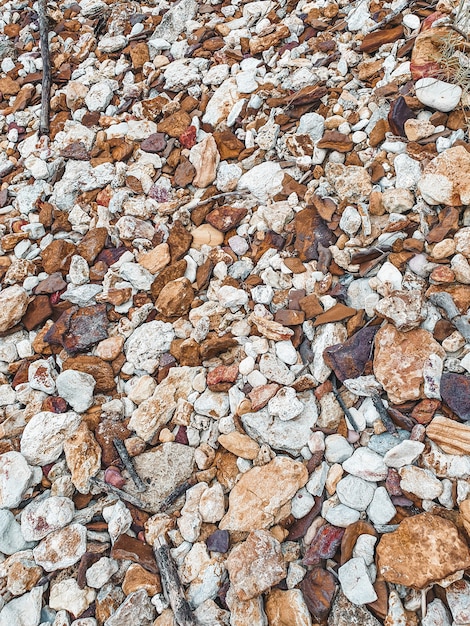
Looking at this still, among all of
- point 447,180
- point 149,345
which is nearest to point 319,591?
point 149,345

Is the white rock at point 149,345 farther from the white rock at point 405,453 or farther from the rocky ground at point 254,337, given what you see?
the white rock at point 405,453

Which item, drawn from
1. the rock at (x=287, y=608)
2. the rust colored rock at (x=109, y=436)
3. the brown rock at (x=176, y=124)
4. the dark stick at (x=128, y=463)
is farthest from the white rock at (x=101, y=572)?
the brown rock at (x=176, y=124)

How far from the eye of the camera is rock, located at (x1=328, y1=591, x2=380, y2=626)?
1.59 meters

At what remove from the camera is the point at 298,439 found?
1985 mm

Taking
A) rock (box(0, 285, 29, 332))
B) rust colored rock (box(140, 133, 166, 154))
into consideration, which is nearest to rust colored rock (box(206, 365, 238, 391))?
rock (box(0, 285, 29, 332))

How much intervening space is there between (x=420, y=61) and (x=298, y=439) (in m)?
2.09

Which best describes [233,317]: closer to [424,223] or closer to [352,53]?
[424,223]

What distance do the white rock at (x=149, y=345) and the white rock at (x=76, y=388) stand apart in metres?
0.23

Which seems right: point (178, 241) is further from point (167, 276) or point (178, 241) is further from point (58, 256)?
point (58, 256)

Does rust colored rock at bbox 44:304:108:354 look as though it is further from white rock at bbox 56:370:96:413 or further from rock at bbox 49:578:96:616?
rock at bbox 49:578:96:616

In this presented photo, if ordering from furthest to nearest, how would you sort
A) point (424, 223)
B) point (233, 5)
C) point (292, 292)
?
point (233, 5) < point (292, 292) < point (424, 223)

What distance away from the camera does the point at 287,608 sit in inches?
66.4

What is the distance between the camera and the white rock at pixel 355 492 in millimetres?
1791

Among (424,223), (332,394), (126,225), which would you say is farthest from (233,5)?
(332,394)
